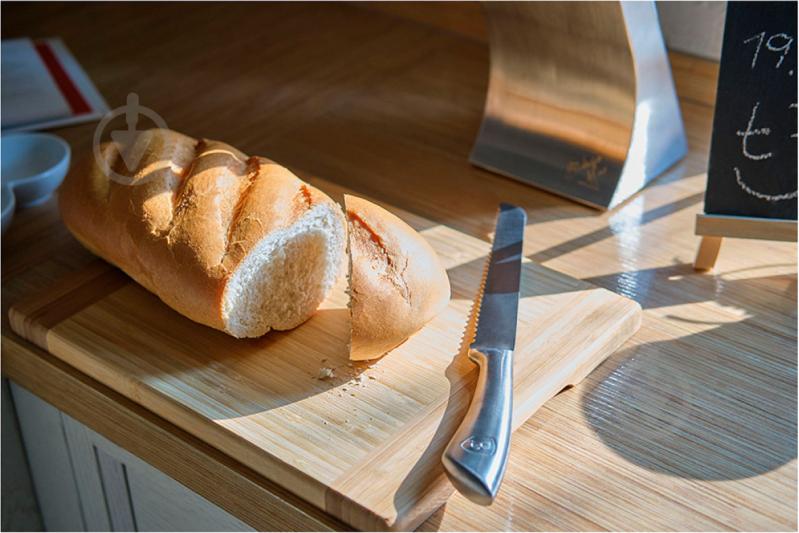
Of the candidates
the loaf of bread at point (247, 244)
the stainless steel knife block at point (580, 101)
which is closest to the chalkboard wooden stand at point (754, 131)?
the stainless steel knife block at point (580, 101)

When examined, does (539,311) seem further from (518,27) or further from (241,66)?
(241,66)

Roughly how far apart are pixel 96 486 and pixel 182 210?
0.35m

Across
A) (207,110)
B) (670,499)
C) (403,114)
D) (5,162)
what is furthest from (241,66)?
(670,499)

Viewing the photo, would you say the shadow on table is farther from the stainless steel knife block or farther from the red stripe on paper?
the red stripe on paper

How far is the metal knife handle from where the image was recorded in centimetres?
69

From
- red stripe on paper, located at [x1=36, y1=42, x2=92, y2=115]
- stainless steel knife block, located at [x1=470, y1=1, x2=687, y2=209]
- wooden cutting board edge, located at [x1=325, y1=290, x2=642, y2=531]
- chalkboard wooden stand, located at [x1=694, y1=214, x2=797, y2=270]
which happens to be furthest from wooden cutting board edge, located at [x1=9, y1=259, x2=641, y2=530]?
red stripe on paper, located at [x1=36, y1=42, x2=92, y2=115]

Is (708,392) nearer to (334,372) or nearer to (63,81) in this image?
(334,372)

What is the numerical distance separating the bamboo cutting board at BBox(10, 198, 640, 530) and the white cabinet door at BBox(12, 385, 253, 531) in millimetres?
98

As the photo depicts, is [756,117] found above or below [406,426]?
above

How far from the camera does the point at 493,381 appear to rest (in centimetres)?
80

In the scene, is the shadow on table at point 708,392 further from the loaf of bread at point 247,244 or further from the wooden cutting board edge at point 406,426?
the loaf of bread at point 247,244

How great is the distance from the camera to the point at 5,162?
46.9 inches

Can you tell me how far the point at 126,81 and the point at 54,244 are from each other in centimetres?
42

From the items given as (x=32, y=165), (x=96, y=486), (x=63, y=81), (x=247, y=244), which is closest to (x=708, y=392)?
(x=247, y=244)
